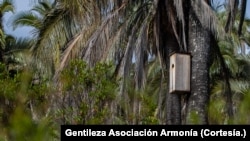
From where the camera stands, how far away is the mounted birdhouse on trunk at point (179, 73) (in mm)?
9562

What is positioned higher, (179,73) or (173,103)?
(179,73)

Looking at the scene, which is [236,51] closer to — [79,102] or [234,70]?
[234,70]

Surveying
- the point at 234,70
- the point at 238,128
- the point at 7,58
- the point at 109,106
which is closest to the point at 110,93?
the point at 109,106

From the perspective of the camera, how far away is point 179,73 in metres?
9.73

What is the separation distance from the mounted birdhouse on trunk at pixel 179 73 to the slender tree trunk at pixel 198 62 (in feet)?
1.09

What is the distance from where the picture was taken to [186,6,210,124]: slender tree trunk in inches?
411

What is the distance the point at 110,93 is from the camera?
7629 mm

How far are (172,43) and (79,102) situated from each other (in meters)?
4.09
